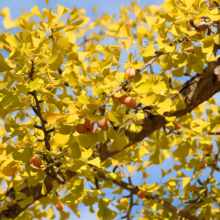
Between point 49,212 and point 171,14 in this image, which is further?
point 49,212

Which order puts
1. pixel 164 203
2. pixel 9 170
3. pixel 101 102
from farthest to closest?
pixel 164 203
pixel 9 170
pixel 101 102

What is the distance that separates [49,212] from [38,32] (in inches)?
45.2

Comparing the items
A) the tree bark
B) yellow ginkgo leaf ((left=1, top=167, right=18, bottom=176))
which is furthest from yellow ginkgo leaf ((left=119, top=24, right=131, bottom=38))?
yellow ginkgo leaf ((left=1, top=167, right=18, bottom=176))

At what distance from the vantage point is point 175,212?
1.62 meters

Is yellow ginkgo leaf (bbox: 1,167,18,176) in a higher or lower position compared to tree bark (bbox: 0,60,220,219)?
lower

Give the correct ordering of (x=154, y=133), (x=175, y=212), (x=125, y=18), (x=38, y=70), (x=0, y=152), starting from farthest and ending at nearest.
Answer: (x=125, y=18)
(x=175, y=212)
(x=154, y=133)
(x=0, y=152)
(x=38, y=70)

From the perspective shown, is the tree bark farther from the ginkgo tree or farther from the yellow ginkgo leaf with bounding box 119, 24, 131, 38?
the yellow ginkgo leaf with bounding box 119, 24, 131, 38

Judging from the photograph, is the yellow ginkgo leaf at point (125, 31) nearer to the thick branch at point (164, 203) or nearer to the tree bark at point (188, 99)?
the tree bark at point (188, 99)

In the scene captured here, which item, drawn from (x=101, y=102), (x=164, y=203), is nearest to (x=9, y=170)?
(x=101, y=102)

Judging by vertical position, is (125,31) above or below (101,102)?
above

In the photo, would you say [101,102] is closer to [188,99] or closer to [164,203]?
[188,99]

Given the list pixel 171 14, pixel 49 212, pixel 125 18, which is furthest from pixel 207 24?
pixel 125 18

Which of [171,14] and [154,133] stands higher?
[171,14]

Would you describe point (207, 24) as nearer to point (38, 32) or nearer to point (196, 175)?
point (38, 32)
